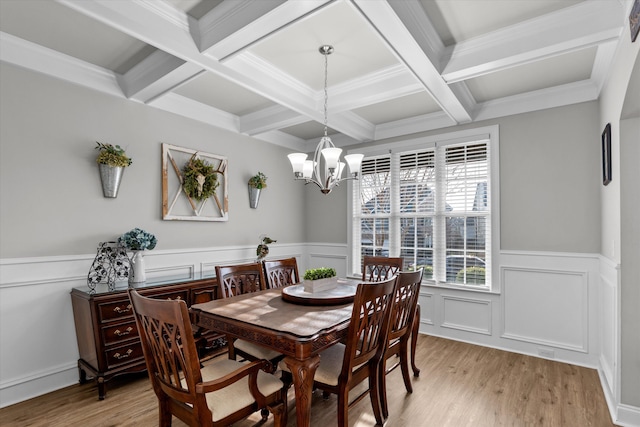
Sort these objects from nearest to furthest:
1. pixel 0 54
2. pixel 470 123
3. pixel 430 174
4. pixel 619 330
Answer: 1. pixel 619 330
2. pixel 0 54
3. pixel 470 123
4. pixel 430 174

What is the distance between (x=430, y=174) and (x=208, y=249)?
2.90m

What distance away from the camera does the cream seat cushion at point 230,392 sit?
1622mm

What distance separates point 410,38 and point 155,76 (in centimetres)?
→ 212

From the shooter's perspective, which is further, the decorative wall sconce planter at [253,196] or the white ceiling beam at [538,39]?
the decorative wall sconce planter at [253,196]

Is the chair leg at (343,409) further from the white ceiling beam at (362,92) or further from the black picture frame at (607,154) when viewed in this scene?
the black picture frame at (607,154)

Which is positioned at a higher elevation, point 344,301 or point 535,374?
point 344,301

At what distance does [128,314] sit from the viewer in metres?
2.82

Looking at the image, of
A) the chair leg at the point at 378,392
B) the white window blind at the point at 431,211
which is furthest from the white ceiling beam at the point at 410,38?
the chair leg at the point at 378,392

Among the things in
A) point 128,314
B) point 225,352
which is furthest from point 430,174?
point 128,314

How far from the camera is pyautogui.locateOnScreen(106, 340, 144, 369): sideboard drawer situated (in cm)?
269

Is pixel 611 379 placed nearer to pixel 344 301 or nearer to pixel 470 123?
pixel 344 301

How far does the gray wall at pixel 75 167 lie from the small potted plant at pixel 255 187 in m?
0.58

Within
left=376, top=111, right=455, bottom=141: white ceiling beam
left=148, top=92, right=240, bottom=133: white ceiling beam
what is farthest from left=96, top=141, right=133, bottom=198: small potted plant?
left=376, top=111, right=455, bottom=141: white ceiling beam

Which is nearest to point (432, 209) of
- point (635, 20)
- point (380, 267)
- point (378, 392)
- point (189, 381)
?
point (380, 267)
